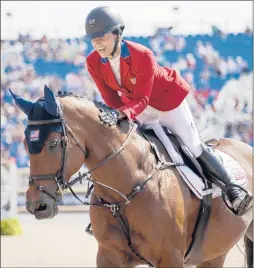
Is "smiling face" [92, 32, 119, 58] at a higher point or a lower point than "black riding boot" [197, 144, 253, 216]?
higher

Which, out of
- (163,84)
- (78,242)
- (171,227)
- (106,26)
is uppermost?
(106,26)

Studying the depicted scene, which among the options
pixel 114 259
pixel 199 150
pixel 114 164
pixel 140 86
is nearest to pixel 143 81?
pixel 140 86

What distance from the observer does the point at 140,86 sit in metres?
→ 4.77

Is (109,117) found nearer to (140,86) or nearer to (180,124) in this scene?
(140,86)

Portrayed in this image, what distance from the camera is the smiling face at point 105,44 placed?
4.71m

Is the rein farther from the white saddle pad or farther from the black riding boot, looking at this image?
the black riding boot

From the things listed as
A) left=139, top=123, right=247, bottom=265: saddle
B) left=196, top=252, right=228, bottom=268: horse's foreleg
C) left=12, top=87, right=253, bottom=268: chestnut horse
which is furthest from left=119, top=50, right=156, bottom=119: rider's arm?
left=196, top=252, right=228, bottom=268: horse's foreleg

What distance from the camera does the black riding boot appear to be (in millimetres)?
5297

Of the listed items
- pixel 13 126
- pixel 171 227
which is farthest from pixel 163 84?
pixel 13 126

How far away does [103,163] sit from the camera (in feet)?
15.2

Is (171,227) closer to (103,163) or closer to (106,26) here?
(103,163)

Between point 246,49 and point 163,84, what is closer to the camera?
point 163,84

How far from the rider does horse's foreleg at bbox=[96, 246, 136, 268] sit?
88cm

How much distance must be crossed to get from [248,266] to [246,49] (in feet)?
38.9
